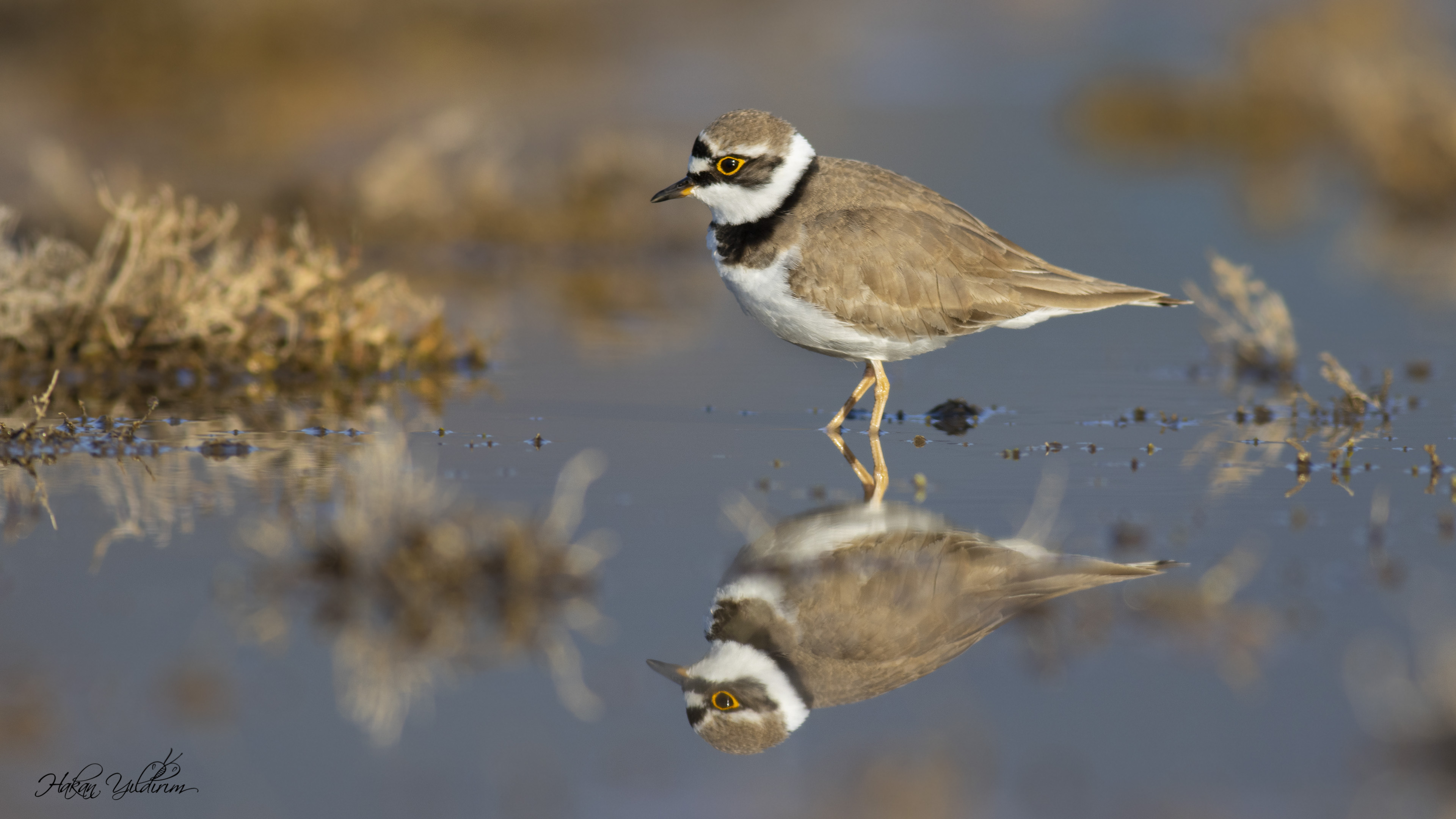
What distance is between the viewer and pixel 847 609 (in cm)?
457

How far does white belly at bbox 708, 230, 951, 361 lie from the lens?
659 centimetres

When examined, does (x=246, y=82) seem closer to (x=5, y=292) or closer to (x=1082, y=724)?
(x=5, y=292)

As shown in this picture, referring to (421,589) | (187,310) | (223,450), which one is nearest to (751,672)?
(421,589)

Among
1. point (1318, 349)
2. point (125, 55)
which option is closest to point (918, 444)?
point (1318, 349)

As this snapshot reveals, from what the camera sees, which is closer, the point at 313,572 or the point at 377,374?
the point at 313,572

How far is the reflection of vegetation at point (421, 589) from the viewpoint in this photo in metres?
4.12

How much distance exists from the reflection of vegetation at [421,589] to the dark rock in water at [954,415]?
9.39 feet

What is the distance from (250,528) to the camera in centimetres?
523

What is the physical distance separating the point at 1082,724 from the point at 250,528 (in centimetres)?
299

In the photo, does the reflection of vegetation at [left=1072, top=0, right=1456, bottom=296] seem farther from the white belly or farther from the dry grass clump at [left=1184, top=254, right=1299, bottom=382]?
the white belly

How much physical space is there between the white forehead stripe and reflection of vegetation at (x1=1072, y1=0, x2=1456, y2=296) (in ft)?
30.0
